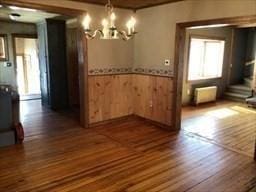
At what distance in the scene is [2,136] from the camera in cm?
354

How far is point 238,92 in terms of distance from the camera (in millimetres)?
A: 7316

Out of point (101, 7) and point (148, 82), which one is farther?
point (148, 82)

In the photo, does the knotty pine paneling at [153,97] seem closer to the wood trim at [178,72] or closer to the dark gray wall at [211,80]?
the wood trim at [178,72]

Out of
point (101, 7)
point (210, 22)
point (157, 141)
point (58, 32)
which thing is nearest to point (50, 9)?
point (101, 7)

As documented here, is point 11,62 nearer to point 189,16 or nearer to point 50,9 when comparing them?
point 50,9

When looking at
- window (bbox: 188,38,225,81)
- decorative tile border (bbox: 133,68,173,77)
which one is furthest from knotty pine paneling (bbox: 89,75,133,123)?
window (bbox: 188,38,225,81)

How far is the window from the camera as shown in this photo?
6.67 meters

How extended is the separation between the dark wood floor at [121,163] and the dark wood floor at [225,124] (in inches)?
11.1

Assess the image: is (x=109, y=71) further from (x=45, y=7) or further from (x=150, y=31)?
(x=45, y=7)

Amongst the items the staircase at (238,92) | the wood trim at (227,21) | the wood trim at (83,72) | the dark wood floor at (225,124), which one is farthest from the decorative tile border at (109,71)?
the staircase at (238,92)

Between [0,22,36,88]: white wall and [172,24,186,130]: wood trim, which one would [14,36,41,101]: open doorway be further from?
[172,24,186,130]: wood trim

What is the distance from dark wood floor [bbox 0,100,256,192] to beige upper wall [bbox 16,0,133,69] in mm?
1404

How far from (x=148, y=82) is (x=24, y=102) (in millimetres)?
4236

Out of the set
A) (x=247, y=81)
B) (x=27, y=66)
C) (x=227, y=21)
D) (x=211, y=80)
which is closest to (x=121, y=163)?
(x=227, y=21)
